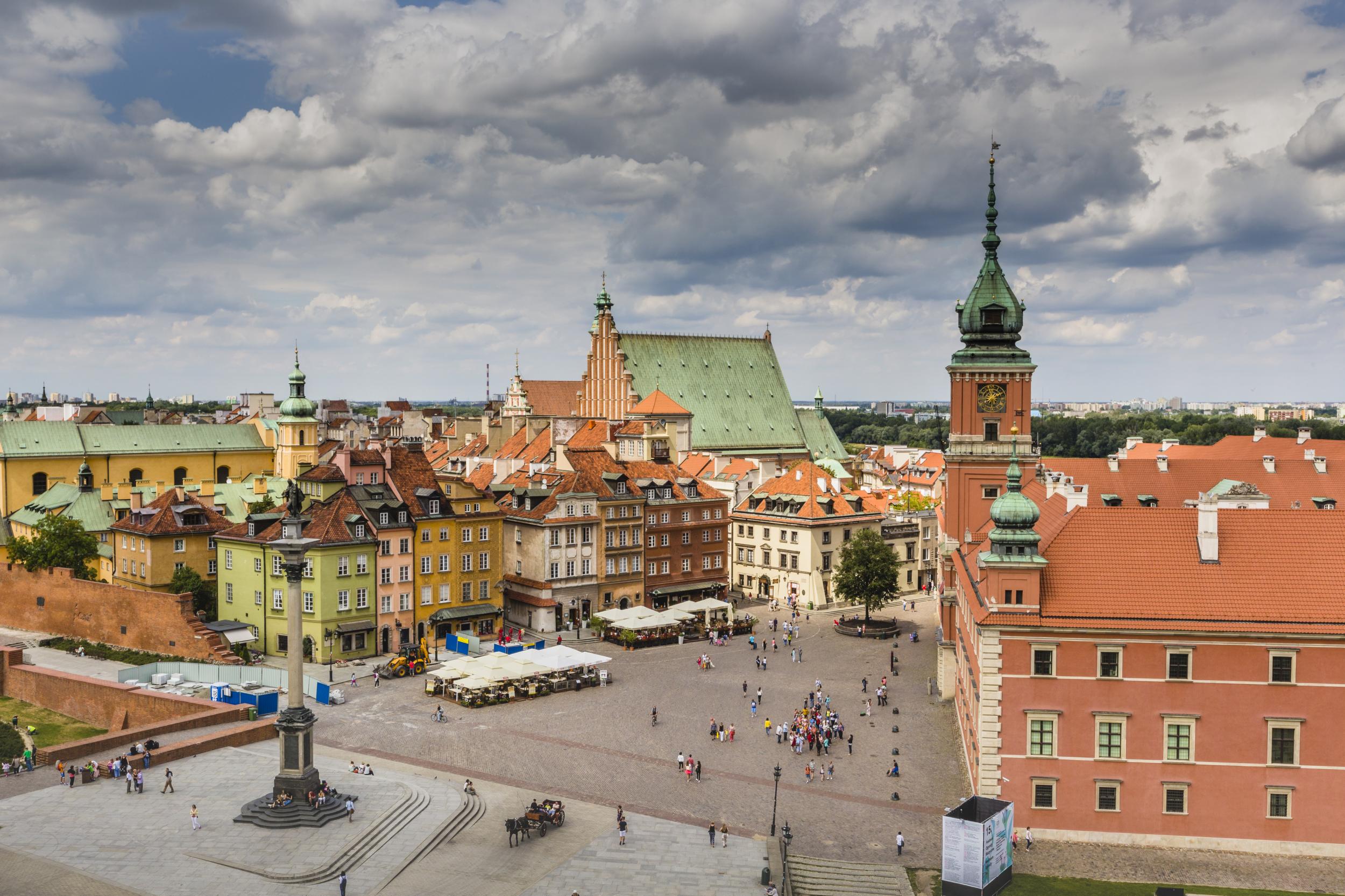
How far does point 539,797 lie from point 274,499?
170ft

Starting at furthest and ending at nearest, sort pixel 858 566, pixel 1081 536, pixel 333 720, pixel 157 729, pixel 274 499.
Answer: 1. pixel 274 499
2. pixel 858 566
3. pixel 333 720
4. pixel 157 729
5. pixel 1081 536

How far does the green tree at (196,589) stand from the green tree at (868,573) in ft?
137

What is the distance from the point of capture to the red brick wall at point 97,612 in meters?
67.8

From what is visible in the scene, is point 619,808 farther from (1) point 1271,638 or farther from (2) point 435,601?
(2) point 435,601

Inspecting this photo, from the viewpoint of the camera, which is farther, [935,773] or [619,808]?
[935,773]

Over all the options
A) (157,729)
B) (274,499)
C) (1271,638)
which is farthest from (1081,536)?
(274,499)

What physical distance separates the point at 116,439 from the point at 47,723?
56.5 m

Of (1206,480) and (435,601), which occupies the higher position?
(1206,480)

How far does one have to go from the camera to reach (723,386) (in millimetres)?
125375

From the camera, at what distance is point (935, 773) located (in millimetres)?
49656

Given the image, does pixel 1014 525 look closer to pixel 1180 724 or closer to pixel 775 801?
pixel 1180 724

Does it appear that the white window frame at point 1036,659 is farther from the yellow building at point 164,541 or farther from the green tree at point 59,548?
the green tree at point 59,548

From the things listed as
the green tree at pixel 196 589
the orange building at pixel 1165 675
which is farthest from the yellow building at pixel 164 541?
the orange building at pixel 1165 675

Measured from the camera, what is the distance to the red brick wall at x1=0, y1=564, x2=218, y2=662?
67812 millimetres
